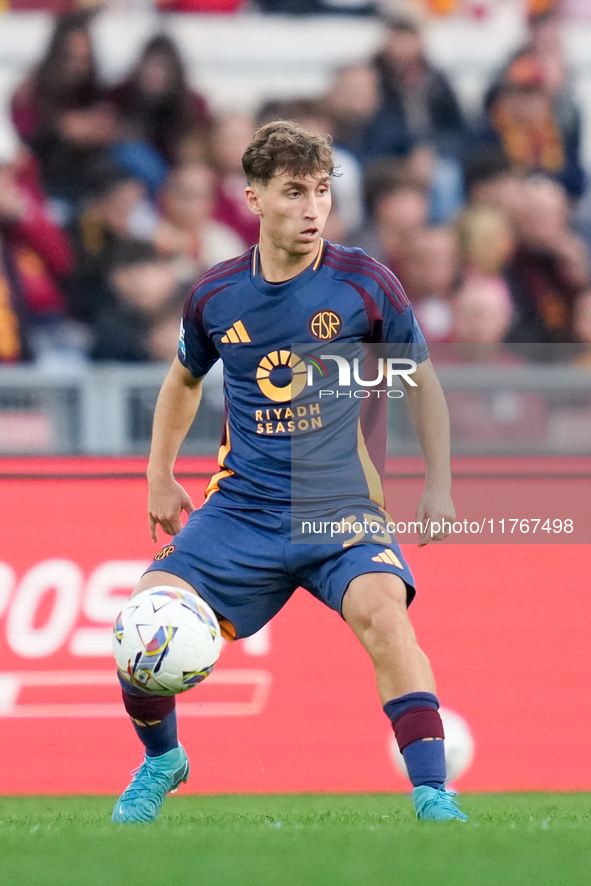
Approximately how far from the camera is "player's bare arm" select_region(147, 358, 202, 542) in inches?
158

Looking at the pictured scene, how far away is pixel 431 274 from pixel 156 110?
2133 millimetres

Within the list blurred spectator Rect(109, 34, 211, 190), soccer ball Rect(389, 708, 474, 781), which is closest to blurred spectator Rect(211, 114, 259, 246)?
blurred spectator Rect(109, 34, 211, 190)

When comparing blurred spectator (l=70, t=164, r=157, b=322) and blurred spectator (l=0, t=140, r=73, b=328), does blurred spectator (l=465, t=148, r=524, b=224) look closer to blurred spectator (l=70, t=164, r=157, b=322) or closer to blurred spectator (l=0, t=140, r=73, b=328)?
blurred spectator (l=70, t=164, r=157, b=322)

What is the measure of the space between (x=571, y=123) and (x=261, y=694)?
16.0ft

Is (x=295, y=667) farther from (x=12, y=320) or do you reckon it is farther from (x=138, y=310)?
(x=12, y=320)

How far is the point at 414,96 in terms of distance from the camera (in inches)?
324

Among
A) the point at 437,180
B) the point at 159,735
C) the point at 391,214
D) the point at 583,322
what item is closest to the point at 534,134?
the point at 437,180

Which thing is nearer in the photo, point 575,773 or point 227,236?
point 575,773

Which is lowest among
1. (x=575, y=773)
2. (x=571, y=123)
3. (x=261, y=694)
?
(x=575, y=773)

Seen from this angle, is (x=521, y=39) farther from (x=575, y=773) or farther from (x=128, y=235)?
(x=575, y=773)

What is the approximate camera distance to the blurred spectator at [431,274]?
7321 millimetres

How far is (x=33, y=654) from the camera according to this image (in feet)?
16.3

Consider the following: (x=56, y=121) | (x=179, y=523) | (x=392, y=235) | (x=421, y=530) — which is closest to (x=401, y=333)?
(x=421, y=530)

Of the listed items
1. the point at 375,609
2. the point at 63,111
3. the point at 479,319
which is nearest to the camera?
the point at 375,609
